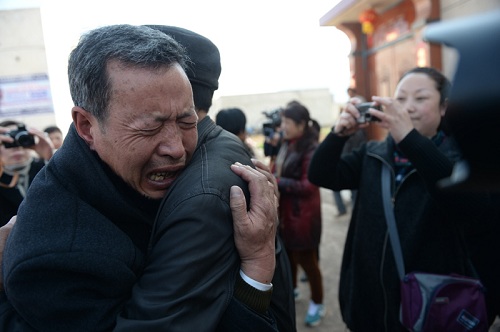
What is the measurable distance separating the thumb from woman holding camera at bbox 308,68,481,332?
1.07m

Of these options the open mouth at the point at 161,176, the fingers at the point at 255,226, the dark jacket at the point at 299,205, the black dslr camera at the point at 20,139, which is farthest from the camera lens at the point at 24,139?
the fingers at the point at 255,226

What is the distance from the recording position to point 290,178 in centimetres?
356

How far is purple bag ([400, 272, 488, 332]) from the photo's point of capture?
1.67 meters

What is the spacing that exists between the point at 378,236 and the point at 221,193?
4.24ft

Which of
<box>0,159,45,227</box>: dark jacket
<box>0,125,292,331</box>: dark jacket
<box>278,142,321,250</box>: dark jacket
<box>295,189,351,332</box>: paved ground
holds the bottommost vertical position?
<box>295,189,351,332</box>: paved ground

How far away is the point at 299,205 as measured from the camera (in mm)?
3518

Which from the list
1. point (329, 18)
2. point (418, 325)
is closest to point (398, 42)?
point (329, 18)

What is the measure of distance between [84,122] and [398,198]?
1549 mm

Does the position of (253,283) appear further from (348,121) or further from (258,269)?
(348,121)

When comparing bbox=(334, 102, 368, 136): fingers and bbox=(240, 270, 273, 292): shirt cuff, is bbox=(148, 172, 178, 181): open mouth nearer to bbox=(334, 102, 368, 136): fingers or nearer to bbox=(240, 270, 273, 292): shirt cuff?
bbox=(240, 270, 273, 292): shirt cuff

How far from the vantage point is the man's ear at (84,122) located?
104cm

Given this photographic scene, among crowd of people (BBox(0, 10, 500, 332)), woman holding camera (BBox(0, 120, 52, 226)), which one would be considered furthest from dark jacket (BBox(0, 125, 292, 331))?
woman holding camera (BBox(0, 120, 52, 226))

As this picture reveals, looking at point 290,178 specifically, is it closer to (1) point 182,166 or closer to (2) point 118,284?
(1) point 182,166

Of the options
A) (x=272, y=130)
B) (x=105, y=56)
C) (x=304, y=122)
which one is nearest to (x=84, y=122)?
(x=105, y=56)
